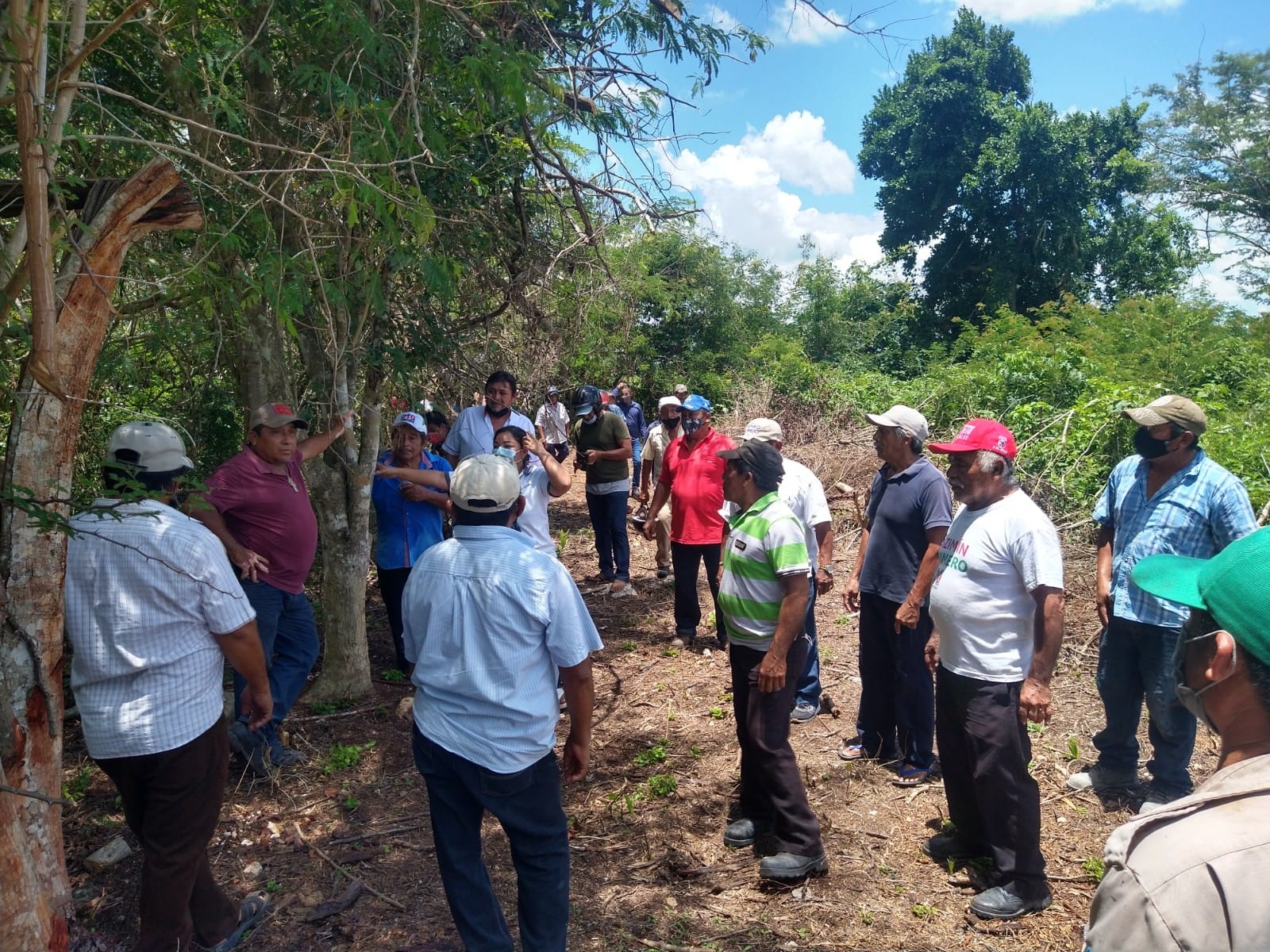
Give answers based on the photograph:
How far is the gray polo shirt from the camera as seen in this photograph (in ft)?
13.5

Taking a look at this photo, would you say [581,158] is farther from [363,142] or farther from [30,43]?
[30,43]

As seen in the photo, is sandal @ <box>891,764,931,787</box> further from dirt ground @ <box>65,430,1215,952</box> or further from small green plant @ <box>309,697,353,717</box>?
small green plant @ <box>309,697,353,717</box>

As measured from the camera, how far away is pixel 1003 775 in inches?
124

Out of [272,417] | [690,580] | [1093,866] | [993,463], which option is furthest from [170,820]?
[690,580]

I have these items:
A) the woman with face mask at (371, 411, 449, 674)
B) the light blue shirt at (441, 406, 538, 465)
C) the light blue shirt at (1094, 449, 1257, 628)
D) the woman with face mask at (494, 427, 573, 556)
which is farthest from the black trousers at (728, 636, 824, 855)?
the light blue shirt at (441, 406, 538, 465)

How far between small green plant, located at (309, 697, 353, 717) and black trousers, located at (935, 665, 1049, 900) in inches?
143

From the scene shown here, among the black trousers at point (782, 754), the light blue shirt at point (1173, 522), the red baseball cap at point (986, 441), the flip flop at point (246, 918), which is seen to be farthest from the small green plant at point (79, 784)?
the light blue shirt at point (1173, 522)

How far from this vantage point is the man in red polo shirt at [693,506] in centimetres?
605

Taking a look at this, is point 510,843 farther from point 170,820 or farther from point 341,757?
point 341,757

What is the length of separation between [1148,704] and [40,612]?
15.6 ft

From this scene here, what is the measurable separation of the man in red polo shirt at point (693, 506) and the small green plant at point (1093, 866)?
9.66 feet

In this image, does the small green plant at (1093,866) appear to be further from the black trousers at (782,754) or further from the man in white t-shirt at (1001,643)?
the black trousers at (782,754)

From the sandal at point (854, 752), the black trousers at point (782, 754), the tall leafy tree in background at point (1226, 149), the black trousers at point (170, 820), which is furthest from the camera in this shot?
the tall leafy tree in background at point (1226, 149)

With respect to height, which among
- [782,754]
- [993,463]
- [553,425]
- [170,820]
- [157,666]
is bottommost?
[782,754]
